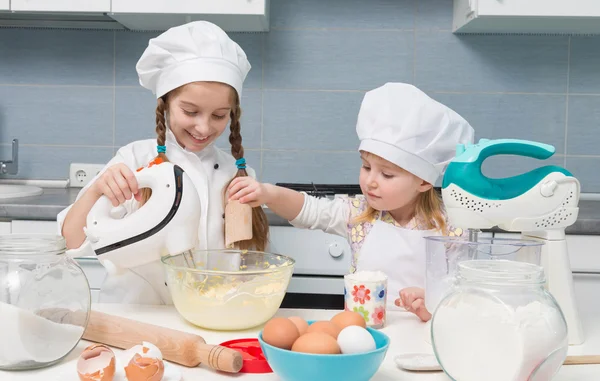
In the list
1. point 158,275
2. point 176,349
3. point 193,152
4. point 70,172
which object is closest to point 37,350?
point 176,349

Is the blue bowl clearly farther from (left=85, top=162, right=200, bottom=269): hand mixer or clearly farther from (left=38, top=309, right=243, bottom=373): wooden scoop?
(left=85, top=162, right=200, bottom=269): hand mixer

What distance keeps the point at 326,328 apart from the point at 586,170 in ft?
6.42

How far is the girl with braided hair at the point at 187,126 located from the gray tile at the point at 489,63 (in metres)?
A: 1.14

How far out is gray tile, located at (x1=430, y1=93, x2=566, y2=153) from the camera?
2404 mm

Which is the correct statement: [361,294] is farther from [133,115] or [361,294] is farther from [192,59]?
[133,115]

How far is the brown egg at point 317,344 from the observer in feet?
2.35

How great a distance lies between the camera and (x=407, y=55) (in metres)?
2.41

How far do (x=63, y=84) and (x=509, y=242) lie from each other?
197 cm

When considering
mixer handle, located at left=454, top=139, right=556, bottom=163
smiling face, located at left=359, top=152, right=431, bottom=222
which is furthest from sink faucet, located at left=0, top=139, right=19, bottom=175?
mixer handle, located at left=454, top=139, right=556, bottom=163

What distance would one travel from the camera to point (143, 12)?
6.74 ft

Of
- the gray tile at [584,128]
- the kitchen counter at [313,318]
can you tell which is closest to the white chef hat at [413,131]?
the kitchen counter at [313,318]

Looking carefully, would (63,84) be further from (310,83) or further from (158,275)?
(158,275)

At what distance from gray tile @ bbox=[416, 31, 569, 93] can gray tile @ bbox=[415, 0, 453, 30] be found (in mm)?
29

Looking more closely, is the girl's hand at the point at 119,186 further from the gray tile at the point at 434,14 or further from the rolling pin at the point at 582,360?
the gray tile at the point at 434,14
